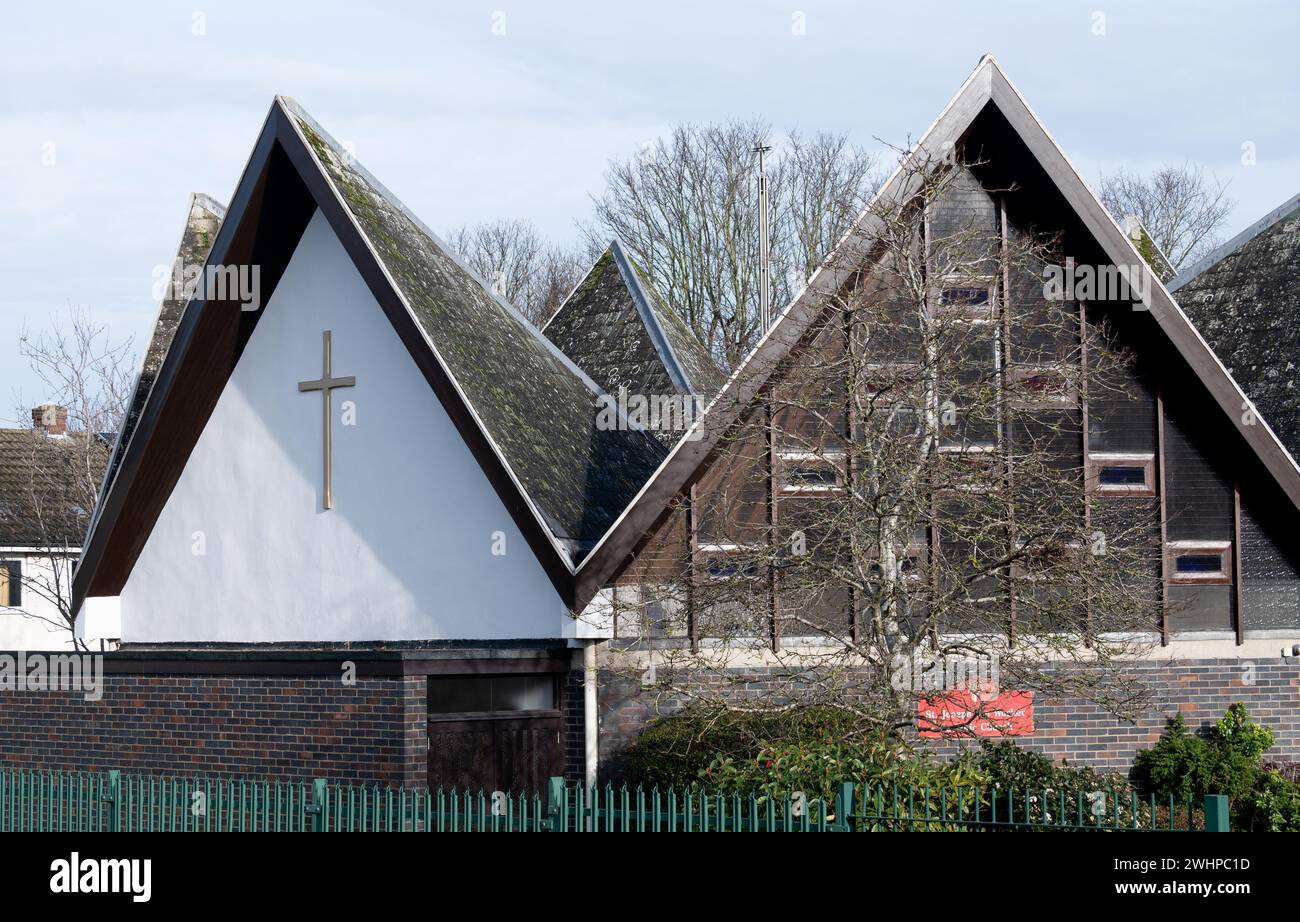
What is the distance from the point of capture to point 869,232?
1327 cm

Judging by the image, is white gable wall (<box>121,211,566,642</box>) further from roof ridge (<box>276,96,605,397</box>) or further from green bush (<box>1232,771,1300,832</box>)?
green bush (<box>1232,771,1300,832</box>)

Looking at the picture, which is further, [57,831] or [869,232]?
[869,232]

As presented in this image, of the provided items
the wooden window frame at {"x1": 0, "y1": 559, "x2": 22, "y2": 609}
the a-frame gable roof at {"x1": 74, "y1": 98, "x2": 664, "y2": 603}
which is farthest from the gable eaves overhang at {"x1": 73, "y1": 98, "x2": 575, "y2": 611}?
A: the wooden window frame at {"x1": 0, "y1": 559, "x2": 22, "y2": 609}

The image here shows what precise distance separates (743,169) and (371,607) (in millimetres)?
24778

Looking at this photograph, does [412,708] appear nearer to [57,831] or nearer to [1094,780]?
[57,831]

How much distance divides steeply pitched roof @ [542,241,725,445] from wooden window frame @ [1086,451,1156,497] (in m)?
5.71

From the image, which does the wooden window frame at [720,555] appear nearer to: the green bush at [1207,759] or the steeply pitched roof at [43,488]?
the green bush at [1207,759]

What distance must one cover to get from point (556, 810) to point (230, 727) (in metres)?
4.82

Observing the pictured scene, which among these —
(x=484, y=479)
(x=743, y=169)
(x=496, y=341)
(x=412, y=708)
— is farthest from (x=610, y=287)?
(x=743, y=169)

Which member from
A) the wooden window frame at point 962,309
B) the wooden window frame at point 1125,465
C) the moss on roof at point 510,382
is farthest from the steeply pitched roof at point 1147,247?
the wooden window frame at point 962,309

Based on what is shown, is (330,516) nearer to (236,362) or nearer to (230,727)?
(236,362)

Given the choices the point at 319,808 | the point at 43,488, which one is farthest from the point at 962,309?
the point at 43,488

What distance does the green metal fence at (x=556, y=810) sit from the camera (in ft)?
30.0

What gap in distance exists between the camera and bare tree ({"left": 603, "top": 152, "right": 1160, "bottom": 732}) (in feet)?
37.7
